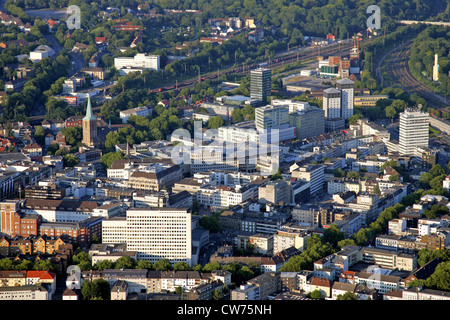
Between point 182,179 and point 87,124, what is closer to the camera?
point 182,179

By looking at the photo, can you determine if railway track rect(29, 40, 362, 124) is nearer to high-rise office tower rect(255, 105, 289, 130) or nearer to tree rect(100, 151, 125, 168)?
high-rise office tower rect(255, 105, 289, 130)

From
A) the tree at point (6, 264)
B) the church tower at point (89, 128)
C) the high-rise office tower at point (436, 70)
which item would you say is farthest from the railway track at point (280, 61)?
the tree at point (6, 264)

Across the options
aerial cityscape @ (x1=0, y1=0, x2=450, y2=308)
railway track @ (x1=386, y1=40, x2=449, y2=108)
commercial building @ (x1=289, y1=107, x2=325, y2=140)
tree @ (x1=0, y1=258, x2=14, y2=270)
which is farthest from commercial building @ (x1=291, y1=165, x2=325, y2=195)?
railway track @ (x1=386, y1=40, x2=449, y2=108)

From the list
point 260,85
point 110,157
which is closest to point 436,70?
point 260,85
